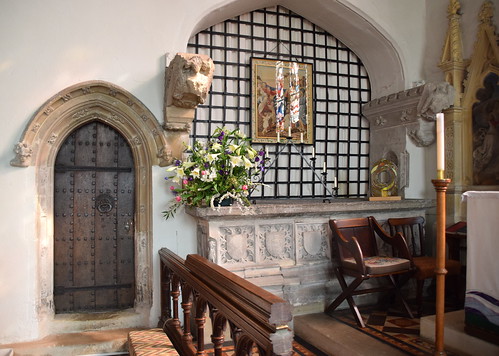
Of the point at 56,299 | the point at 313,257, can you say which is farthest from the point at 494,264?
the point at 56,299

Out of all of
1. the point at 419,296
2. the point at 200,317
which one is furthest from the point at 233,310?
the point at 419,296

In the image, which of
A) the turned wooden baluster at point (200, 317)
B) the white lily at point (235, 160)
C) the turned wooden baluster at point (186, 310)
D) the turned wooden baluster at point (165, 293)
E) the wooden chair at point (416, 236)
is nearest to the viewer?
the turned wooden baluster at point (200, 317)

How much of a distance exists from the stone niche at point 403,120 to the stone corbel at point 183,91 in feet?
8.86

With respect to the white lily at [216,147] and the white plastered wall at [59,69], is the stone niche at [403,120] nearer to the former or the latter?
the white plastered wall at [59,69]

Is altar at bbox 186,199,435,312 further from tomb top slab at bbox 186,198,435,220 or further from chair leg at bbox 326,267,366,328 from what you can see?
chair leg at bbox 326,267,366,328

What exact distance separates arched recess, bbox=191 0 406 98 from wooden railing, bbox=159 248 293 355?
3316 millimetres

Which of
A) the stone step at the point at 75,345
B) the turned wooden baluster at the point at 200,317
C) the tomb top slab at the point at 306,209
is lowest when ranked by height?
the stone step at the point at 75,345

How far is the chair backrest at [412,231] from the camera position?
4.86 m

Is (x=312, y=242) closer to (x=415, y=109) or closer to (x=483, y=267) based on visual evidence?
(x=483, y=267)

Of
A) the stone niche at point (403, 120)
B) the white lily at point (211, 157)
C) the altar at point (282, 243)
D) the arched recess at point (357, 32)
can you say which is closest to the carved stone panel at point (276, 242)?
the altar at point (282, 243)

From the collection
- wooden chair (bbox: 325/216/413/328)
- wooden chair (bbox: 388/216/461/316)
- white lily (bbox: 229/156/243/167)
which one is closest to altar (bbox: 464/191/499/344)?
wooden chair (bbox: 325/216/413/328)

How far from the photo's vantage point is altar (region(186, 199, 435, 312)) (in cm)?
408

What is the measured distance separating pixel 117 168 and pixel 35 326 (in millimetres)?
1724

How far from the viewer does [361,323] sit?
13.1ft
